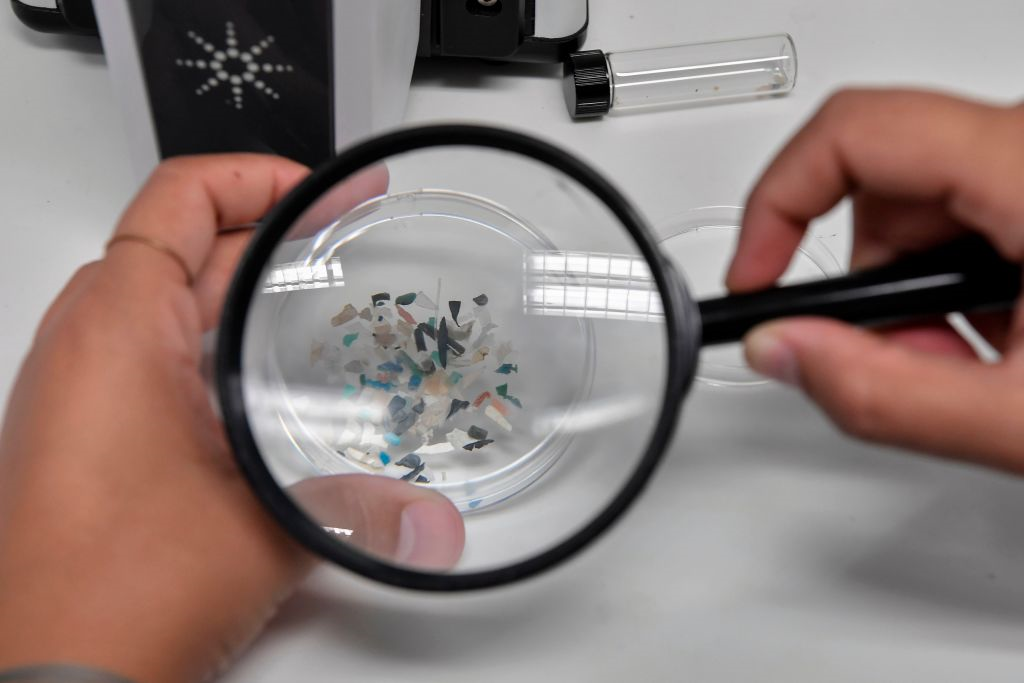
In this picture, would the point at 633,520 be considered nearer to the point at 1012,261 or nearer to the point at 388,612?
the point at 388,612

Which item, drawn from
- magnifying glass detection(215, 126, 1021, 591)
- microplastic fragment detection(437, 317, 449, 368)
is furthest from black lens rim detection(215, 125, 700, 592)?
microplastic fragment detection(437, 317, 449, 368)

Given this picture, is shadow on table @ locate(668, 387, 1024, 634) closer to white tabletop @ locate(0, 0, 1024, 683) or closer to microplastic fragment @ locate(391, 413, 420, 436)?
white tabletop @ locate(0, 0, 1024, 683)

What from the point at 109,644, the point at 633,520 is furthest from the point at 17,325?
the point at 633,520

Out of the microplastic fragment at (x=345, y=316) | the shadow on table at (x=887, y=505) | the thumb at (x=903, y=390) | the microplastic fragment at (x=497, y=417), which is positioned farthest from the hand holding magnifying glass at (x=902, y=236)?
the microplastic fragment at (x=345, y=316)

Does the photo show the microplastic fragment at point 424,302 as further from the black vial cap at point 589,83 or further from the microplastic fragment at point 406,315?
the black vial cap at point 589,83

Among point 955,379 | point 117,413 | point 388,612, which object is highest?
point 955,379

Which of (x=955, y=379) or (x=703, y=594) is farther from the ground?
(x=955, y=379)

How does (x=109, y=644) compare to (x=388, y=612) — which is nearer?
(x=109, y=644)
